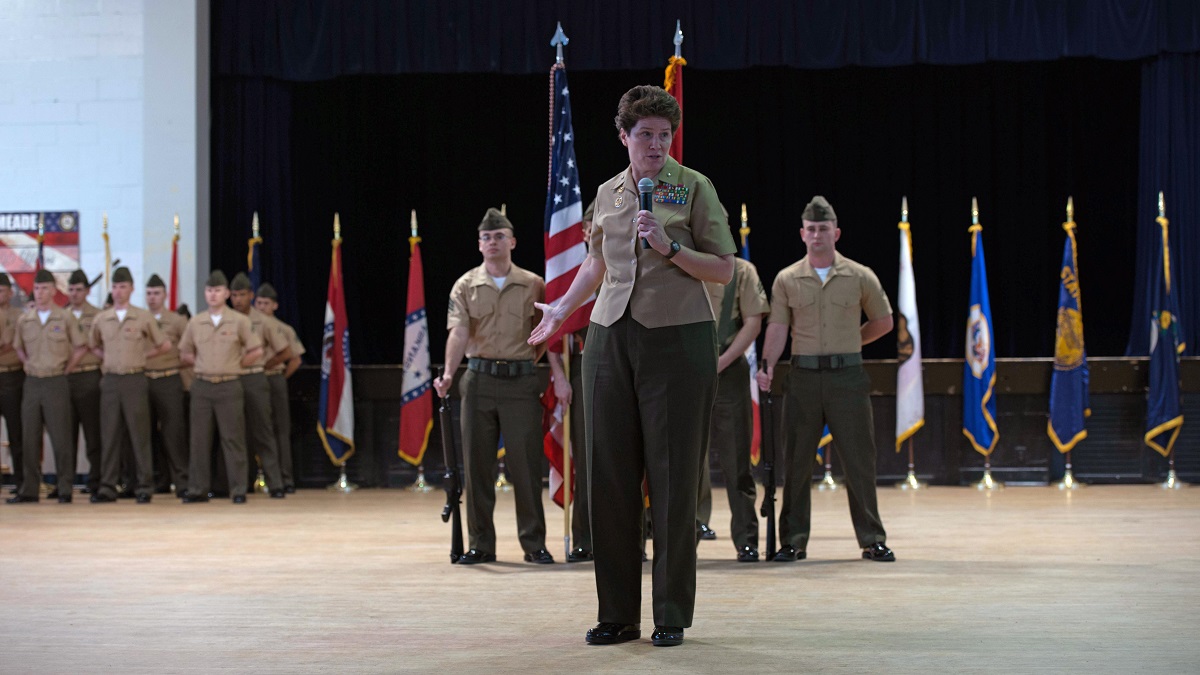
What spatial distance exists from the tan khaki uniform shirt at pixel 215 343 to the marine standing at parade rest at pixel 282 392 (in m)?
0.53

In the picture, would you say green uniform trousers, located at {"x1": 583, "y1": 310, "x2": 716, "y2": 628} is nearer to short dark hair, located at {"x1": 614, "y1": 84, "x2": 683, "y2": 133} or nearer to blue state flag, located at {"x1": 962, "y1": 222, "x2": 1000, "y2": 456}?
short dark hair, located at {"x1": 614, "y1": 84, "x2": 683, "y2": 133}

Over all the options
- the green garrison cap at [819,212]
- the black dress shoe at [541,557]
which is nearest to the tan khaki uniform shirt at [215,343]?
the black dress shoe at [541,557]

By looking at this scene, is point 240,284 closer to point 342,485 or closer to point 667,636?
point 342,485

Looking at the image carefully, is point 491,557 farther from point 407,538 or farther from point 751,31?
point 751,31

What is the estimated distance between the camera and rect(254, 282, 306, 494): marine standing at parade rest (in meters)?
9.57

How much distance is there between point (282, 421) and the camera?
9625 mm

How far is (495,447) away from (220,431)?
397cm

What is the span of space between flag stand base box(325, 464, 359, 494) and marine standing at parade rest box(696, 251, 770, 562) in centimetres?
445

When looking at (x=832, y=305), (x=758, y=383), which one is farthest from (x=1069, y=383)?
(x=758, y=383)

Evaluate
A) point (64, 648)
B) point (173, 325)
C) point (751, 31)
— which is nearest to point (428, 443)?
point (173, 325)

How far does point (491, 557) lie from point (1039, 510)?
3.63m

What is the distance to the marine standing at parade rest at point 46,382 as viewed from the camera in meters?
9.02

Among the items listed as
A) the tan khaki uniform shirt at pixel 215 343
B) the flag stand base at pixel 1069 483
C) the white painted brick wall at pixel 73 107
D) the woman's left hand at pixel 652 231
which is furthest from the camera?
the white painted brick wall at pixel 73 107

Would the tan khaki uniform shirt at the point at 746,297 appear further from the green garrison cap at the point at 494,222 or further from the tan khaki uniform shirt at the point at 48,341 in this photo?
the tan khaki uniform shirt at the point at 48,341
